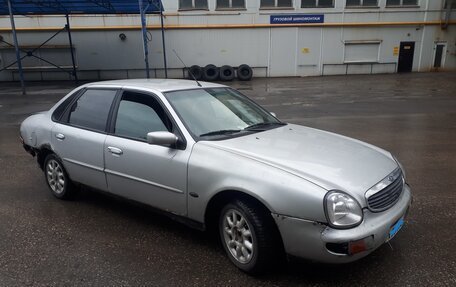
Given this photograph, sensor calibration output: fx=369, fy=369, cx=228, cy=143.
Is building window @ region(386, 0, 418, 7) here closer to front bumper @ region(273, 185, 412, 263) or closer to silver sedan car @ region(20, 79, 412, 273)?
silver sedan car @ region(20, 79, 412, 273)

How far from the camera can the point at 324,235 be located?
2623mm

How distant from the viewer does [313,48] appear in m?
26.0

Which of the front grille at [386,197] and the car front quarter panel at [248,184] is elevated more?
the car front quarter panel at [248,184]

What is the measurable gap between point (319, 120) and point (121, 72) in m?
18.6

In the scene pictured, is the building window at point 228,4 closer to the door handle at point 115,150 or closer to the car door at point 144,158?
the car door at point 144,158

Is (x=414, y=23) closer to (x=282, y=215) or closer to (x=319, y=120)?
(x=319, y=120)

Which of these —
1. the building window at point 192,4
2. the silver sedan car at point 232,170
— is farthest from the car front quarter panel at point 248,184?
the building window at point 192,4

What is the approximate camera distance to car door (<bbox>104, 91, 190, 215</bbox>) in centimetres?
338

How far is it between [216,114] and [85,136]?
1.54 m

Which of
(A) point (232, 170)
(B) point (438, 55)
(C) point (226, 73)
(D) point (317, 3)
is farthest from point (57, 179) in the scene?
(B) point (438, 55)

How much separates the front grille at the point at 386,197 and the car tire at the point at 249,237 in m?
0.76

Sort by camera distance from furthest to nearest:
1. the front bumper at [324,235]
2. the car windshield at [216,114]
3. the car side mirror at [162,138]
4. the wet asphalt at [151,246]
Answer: the car windshield at [216,114] < the car side mirror at [162,138] < the wet asphalt at [151,246] < the front bumper at [324,235]

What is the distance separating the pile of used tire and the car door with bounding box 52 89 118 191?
807 inches

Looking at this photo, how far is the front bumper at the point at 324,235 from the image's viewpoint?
261cm
